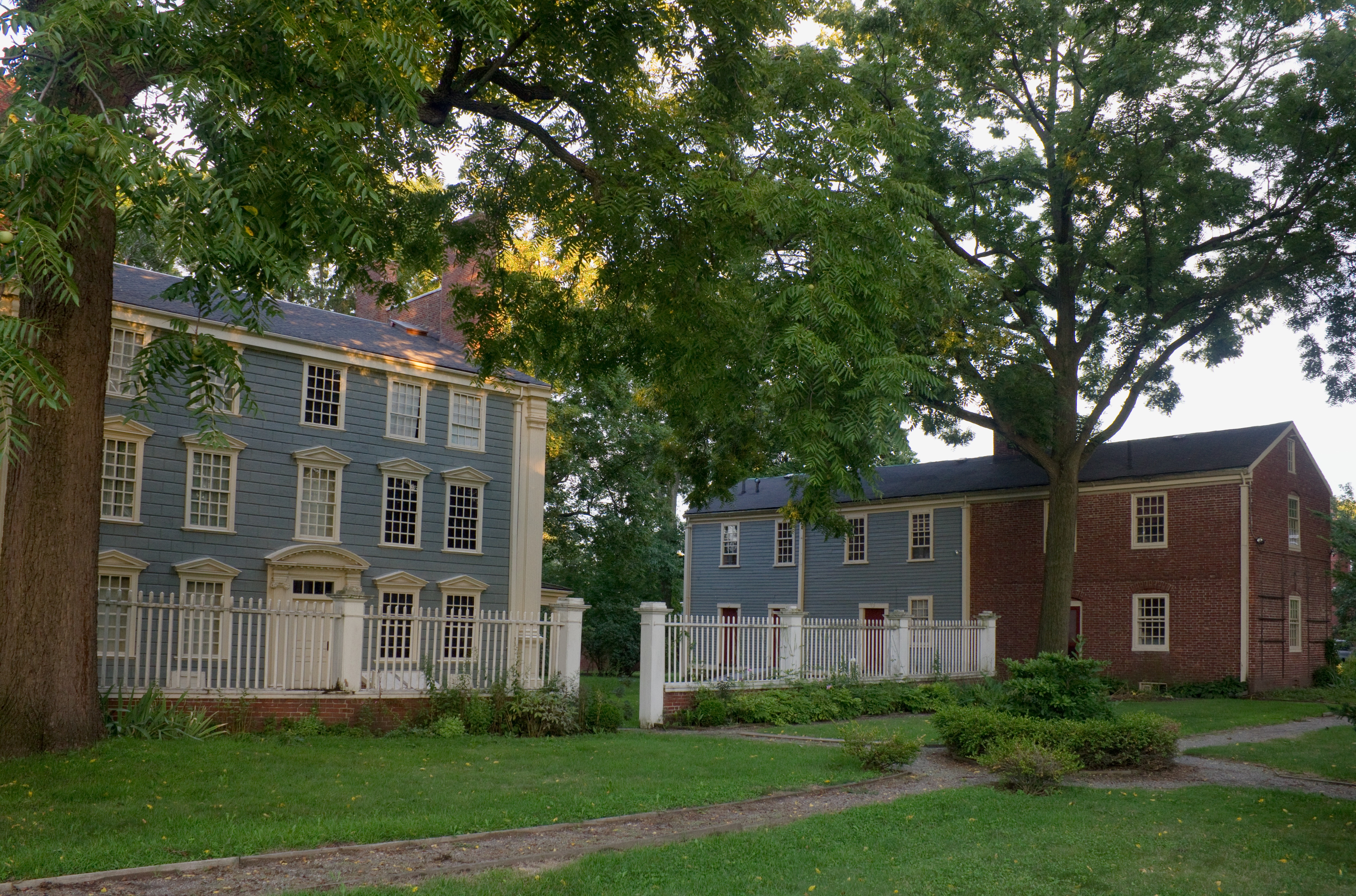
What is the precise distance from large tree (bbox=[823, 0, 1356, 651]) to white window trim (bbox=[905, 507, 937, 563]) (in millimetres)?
6244

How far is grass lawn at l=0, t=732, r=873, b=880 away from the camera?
709 centimetres

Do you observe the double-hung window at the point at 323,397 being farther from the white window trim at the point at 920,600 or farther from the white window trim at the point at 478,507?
the white window trim at the point at 920,600

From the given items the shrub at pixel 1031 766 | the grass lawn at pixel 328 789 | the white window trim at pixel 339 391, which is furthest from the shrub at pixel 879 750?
the white window trim at pixel 339 391

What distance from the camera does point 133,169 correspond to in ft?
23.4

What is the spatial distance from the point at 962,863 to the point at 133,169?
716 centimetres

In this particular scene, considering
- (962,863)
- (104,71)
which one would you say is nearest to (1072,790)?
(962,863)

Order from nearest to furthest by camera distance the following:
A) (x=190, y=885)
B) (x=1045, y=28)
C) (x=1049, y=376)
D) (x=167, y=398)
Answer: (x=190, y=885)
(x=167, y=398)
(x=1045, y=28)
(x=1049, y=376)

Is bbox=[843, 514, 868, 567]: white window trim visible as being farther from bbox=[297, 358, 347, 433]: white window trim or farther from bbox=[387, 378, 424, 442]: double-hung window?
bbox=[297, 358, 347, 433]: white window trim

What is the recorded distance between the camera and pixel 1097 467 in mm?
30844

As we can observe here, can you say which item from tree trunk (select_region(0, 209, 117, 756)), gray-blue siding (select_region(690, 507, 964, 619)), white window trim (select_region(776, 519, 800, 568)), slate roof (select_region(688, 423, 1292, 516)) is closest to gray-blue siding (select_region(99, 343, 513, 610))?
slate roof (select_region(688, 423, 1292, 516))

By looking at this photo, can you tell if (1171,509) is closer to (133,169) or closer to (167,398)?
(167,398)

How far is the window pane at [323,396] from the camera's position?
23047 mm

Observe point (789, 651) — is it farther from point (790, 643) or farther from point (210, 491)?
point (210, 491)

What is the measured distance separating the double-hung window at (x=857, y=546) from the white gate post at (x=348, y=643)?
22.9m
